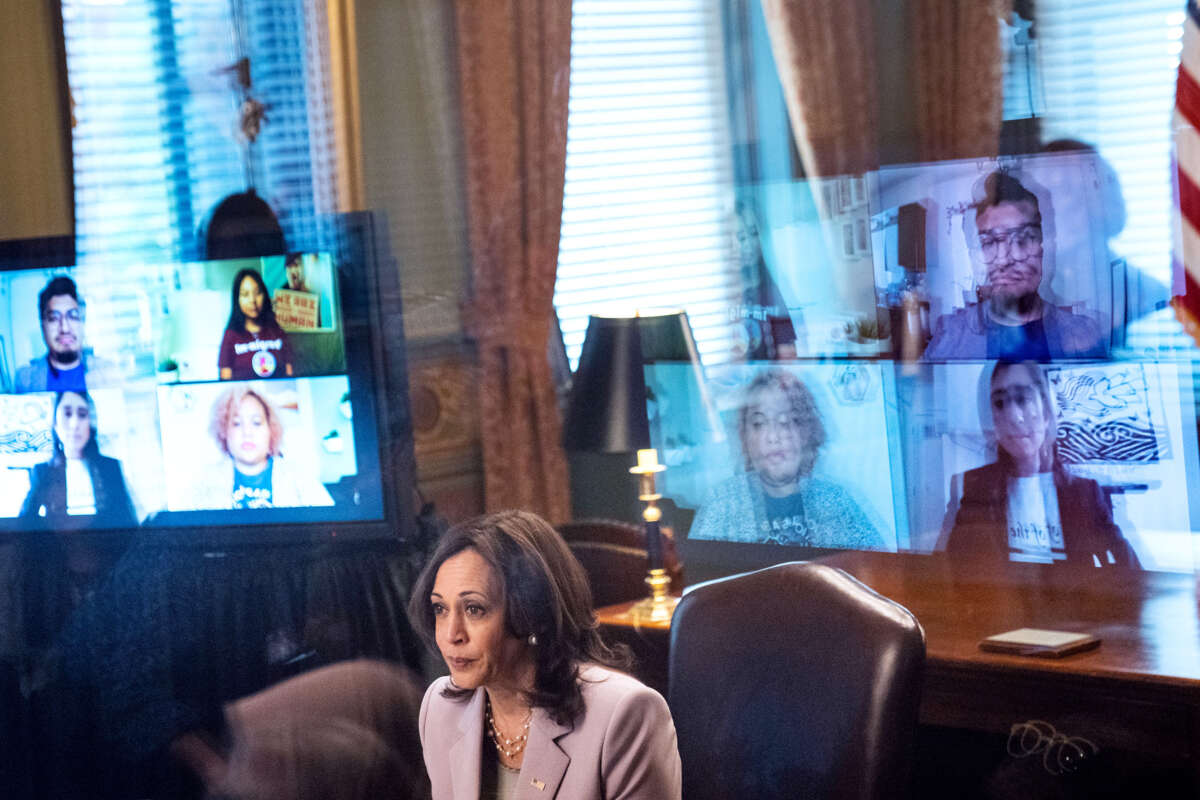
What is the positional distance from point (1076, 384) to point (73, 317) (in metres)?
1.18

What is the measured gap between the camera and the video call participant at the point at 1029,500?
1.26m

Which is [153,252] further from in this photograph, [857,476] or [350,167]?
[857,476]

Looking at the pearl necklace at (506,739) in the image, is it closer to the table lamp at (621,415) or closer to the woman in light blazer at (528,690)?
the woman in light blazer at (528,690)

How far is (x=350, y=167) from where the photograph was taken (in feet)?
5.04

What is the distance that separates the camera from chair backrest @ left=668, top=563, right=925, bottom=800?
1206mm

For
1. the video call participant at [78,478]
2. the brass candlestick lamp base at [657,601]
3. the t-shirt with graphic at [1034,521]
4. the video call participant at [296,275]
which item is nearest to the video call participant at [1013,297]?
the t-shirt with graphic at [1034,521]

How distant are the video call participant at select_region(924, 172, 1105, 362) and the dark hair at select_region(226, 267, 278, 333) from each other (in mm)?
764

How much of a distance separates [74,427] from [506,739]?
29.6 inches

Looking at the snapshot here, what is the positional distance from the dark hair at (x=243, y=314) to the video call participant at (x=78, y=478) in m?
0.25

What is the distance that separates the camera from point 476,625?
1086mm

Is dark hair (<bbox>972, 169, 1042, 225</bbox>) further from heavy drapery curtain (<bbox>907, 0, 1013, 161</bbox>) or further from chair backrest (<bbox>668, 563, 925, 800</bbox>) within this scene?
chair backrest (<bbox>668, 563, 925, 800</bbox>)

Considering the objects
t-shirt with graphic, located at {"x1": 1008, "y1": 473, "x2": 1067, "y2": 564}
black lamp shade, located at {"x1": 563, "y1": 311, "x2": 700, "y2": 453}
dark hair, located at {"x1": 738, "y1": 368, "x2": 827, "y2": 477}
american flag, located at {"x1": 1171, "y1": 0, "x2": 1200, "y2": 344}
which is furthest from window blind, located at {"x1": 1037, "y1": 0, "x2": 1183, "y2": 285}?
black lamp shade, located at {"x1": 563, "y1": 311, "x2": 700, "y2": 453}

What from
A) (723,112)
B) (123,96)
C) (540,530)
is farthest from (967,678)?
(123,96)

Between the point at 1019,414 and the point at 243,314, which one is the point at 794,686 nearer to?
the point at 1019,414
